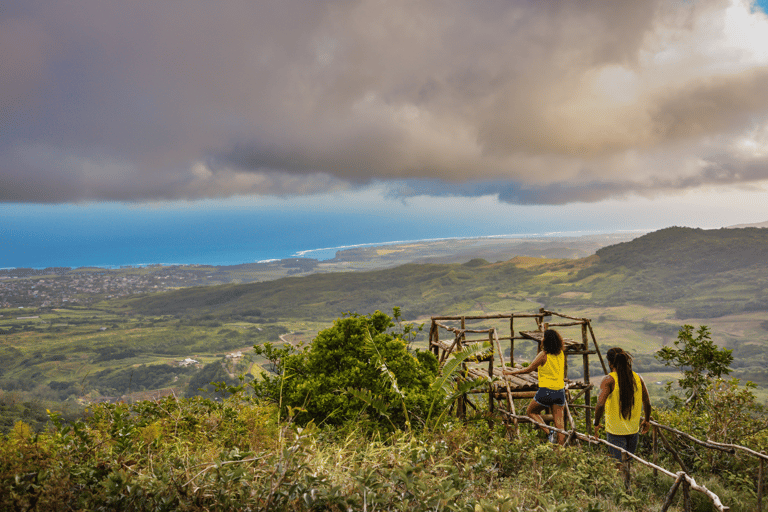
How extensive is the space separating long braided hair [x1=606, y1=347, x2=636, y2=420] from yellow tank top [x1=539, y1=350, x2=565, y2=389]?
127 cm

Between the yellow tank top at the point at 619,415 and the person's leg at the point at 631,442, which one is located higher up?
the yellow tank top at the point at 619,415

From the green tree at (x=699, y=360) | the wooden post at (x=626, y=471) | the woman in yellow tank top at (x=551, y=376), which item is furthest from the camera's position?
the green tree at (x=699, y=360)

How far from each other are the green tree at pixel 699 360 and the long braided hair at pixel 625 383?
14.3 feet

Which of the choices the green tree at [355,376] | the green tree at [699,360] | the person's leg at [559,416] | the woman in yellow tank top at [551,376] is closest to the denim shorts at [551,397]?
the woman in yellow tank top at [551,376]

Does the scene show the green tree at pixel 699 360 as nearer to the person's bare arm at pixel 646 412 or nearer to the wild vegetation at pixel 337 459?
the wild vegetation at pixel 337 459

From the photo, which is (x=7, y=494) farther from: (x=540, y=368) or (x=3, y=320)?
(x=3, y=320)

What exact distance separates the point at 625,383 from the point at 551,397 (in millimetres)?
1617

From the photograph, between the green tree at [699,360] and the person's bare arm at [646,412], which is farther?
the green tree at [699,360]

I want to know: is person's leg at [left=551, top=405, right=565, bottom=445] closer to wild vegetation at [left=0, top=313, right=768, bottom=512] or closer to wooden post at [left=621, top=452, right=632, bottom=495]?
wild vegetation at [left=0, top=313, right=768, bottom=512]

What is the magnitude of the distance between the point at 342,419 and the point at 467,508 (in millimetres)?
4141

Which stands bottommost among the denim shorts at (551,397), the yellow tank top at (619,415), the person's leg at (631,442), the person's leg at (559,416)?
the person's leg at (559,416)

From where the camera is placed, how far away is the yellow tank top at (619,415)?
17.7 ft

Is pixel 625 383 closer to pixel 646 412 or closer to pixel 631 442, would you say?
pixel 646 412

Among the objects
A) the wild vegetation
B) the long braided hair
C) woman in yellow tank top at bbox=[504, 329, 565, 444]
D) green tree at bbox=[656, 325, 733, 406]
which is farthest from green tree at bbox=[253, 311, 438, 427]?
green tree at bbox=[656, 325, 733, 406]
